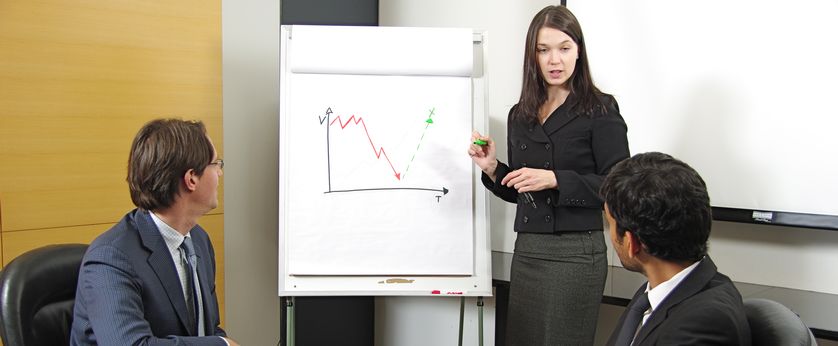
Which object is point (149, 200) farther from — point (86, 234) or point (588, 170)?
point (588, 170)

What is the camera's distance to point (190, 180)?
1.72 metres

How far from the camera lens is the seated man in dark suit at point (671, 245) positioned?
4.36 ft

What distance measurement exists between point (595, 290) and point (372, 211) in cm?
86

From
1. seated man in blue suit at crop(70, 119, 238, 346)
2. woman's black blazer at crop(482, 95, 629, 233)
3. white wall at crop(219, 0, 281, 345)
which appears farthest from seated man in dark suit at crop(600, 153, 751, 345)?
white wall at crop(219, 0, 281, 345)

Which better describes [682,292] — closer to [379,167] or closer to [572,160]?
[572,160]

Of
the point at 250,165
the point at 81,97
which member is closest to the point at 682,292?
the point at 81,97

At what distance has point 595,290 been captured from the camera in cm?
229

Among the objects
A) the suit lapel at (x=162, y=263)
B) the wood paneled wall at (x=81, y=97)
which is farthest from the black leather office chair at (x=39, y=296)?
the wood paneled wall at (x=81, y=97)

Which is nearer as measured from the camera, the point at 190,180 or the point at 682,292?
the point at 682,292

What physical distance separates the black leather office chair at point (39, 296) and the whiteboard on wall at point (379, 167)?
3.40 feet

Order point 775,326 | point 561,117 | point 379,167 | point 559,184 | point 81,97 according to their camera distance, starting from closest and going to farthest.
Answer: point 775,326, point 559,184, point 561,117, point 81,97, point 379,167

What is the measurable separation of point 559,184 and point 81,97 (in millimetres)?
1625

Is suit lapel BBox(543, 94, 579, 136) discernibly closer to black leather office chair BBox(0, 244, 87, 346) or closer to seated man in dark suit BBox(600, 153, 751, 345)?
seated man in dark suit BBox(600, 153, 751, 345)

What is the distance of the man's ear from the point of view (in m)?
1.72
